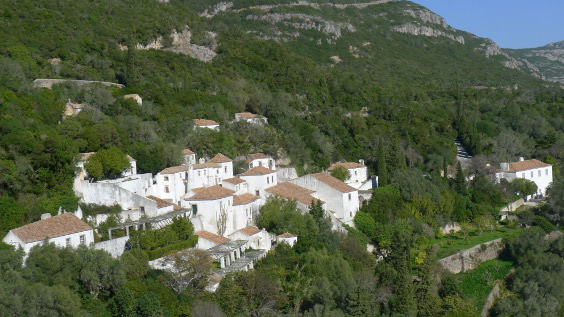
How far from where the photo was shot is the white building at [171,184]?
3569 cm

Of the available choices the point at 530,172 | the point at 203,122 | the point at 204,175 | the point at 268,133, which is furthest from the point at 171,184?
the point at 530,172

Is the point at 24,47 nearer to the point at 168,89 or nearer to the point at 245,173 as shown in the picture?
the point at 168,89

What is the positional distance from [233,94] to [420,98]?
29.9m

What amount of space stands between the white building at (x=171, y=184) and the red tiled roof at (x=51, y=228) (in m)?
7.89

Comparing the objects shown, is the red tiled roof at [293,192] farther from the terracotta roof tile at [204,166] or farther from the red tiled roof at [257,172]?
the terracotta roof tile at [204,166]

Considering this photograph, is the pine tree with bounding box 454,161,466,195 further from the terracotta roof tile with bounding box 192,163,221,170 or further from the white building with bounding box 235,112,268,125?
the terracotta roof tile with bounding box 192,163,221,170

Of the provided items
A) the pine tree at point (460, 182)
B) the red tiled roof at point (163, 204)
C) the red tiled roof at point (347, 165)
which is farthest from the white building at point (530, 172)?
the red tiled roof at point (163, 204)

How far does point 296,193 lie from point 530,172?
24436 mm

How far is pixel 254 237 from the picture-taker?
109 ft

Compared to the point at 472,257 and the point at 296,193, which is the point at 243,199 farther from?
the point at 472,257

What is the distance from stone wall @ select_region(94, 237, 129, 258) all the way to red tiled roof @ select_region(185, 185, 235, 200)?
5.22 m

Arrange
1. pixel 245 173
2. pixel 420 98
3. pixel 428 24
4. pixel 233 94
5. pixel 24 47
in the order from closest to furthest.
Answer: pixel 245 173 → pixel 24 47 → pixel 233 94 → pixel 420 98 → pixel 428 24

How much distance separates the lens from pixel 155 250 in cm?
2845

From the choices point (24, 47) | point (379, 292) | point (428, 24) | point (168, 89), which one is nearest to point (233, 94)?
point (168, 89)
